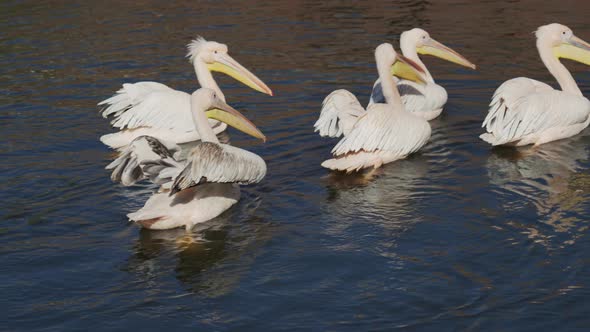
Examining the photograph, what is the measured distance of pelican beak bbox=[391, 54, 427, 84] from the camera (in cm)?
801

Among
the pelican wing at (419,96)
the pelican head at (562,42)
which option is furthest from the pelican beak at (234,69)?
the pelican head at (562,42)

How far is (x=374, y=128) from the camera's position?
23.5 ft

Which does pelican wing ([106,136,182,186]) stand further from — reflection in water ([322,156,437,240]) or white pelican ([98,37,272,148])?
white pelican ([98,37,272,148])

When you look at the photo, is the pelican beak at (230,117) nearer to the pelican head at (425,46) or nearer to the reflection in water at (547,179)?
the reflection in water at (547,179)

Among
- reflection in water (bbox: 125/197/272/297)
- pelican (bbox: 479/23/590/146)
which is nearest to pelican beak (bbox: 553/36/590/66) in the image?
pelican (bbox: 479/23/590/146)

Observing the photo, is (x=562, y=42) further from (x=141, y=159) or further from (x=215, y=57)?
(x=141, y=159)

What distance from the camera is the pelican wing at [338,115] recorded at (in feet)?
24.6

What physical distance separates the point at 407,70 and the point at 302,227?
2.51 meters

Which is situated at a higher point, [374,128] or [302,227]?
[374,128]

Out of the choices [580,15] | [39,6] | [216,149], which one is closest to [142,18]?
[39,6]

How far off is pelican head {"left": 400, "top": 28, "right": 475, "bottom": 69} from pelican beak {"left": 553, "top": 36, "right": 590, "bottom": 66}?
0.85 meters

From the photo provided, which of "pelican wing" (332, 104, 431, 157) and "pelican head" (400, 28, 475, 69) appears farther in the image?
"pelican head" (400, 28, 475, 69)

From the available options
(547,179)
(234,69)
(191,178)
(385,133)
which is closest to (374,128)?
(385,133)

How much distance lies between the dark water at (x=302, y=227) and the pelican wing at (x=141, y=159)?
0.32 meters
